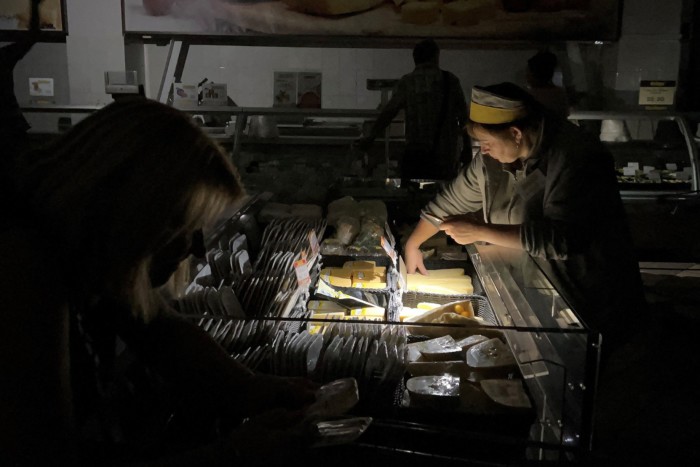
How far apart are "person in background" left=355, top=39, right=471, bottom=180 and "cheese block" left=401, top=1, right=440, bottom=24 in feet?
2.74

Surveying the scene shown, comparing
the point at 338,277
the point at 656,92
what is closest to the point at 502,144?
the point at 338,277

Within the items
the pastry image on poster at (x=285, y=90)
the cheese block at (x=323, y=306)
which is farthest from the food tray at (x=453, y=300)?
the pastry image on poster at (x=285, y=90)

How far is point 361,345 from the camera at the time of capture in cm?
172

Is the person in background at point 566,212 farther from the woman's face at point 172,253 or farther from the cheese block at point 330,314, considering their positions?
the woman's face at point 172,253

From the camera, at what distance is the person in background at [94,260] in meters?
1.04

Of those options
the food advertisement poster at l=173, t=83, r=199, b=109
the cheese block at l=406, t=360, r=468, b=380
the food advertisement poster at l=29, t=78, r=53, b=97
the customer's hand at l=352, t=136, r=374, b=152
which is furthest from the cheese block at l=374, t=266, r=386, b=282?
the food advertisement poster at l=29, t=78, r=53, b=97

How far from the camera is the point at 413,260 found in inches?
115

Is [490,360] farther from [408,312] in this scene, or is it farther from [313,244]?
[313,244]

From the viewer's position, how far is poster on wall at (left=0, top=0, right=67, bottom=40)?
20.2ft

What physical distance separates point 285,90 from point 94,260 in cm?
494

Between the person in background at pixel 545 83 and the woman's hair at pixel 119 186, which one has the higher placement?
the person in background at pixel 545 83

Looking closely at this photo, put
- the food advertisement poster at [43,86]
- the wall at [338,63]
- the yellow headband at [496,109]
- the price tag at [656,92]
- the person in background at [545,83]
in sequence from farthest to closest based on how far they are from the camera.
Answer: the food advertisement poster at [43,86]
the wall at [338,63]
the price tag at [656,92]
the person in background at [545,83]
the yellow headband at [496,109]

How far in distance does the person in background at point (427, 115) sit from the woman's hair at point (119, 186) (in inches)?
144

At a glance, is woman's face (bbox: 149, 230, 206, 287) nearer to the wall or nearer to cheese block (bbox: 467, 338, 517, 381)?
cheese block (bbox: 467, 338, 517, 381)
